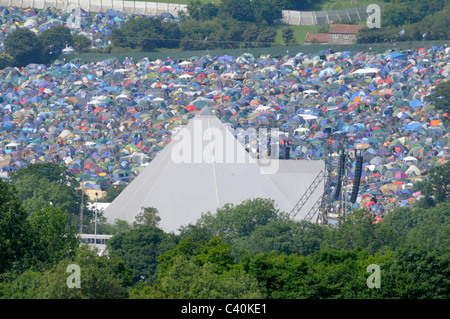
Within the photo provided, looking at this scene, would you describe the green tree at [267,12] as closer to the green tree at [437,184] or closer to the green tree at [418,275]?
the green tree at [437,184]

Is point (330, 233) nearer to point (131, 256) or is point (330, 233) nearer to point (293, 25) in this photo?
point (131, 256)

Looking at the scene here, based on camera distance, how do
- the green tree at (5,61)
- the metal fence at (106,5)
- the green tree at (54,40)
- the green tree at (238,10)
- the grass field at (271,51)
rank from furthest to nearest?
the metal fence at (106,5), the green tree at (238,10), the green tree at (54,40), the green tree at (5,61), the grass field at (271,51)

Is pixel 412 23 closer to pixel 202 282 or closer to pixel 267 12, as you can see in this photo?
pixel 267 12

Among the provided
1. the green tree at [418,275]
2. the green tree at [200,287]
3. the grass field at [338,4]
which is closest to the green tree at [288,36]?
the grass field at [338,4]

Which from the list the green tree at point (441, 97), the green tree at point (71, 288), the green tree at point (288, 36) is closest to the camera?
the green tree at point (71, 288)

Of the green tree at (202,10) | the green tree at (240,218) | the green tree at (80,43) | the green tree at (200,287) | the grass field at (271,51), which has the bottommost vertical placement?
the green tree at (200,287)

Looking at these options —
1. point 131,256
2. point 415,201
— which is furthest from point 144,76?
point 131,256
